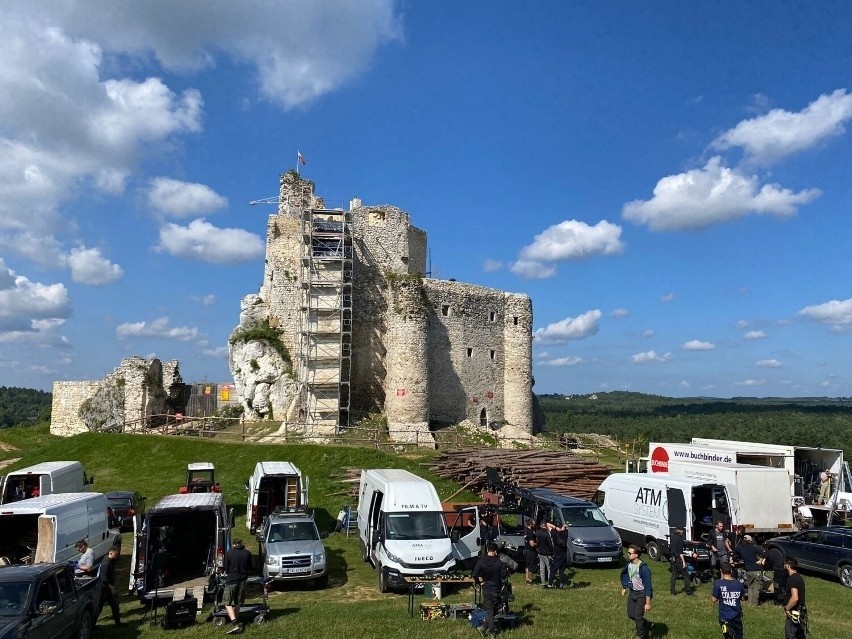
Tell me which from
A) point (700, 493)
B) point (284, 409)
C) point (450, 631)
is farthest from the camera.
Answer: point (284, 409)

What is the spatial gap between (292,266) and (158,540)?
1111 inches

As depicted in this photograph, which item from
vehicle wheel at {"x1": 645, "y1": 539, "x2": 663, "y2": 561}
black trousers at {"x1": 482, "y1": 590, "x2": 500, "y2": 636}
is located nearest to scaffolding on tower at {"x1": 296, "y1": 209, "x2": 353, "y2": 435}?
vehicle wheel at {"x1": 645, "y1": 539, "x2": 663, "y2": 561}

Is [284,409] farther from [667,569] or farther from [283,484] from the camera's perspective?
[667,569]

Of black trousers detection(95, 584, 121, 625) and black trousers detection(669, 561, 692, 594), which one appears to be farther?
black trousers detection(669, 561, 692, 594)

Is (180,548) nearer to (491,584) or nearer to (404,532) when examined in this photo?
(404,532)

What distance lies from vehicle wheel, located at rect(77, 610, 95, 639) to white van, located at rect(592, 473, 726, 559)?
14035mm

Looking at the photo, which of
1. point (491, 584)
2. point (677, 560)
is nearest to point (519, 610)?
point (491, 584)

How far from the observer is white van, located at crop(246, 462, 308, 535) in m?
19.5

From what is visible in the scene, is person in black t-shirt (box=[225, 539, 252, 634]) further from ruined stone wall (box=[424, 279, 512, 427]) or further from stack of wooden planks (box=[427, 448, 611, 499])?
ruined stone wall (box=[424, 279, 512, 427])

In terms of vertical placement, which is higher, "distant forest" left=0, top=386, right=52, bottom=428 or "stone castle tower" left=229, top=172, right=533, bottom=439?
"stone castle tower" left=229, top=172, right=533, bottom=439

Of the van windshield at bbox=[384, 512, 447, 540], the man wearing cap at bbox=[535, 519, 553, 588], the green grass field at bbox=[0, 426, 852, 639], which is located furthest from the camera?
the van windshield at bbox=[384, 512, 447, 540]

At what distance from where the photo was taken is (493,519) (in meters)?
17.8

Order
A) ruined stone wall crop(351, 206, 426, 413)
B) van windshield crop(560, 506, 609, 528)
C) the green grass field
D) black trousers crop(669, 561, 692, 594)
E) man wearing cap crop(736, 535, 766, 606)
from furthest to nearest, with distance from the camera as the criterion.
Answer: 1. ruined stone wall crop(351, 206, 426, 413)
2. van windshield crop(560, 506, 609, 528)
3. black trousers crop(669, 561, 692, 594)
4. man wearing cap crop(736, 535, 766, 606)
5. the green grass field

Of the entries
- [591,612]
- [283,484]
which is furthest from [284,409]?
[591,612]
